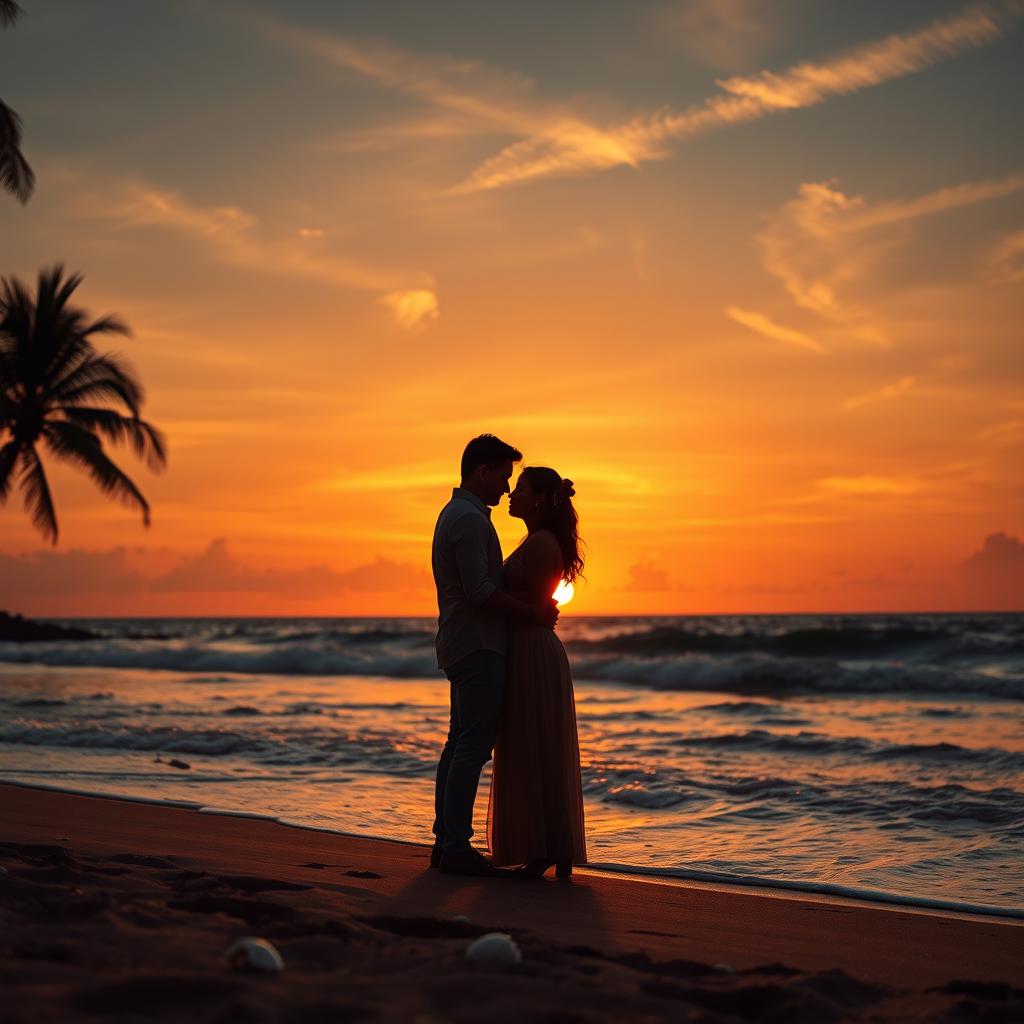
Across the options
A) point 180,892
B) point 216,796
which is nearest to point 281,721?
point 216,796

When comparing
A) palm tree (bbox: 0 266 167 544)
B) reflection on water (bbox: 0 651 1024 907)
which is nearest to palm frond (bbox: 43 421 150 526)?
palm tree (bbox: 0 266 167 544)

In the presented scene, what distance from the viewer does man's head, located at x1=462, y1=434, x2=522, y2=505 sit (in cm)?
539

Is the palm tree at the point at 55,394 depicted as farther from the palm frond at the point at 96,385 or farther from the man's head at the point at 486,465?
the man's head at the point at 486,465

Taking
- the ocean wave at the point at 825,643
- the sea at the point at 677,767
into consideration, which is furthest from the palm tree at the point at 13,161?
the ocean wave at the point at 825,643

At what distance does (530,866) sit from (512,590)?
1.31 meters

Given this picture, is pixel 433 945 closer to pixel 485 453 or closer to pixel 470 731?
pixel 470 731

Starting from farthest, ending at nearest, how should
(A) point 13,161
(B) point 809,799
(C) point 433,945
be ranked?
1. (A) point 13,161
2. (B) point 809,799
3. (C) point 433,945

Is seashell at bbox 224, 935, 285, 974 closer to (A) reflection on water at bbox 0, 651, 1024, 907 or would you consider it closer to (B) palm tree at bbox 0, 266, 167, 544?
(A) reflection on water at bbox 0, 651, 1024, 907

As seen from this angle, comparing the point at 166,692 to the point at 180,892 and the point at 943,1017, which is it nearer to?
the point at 180,892

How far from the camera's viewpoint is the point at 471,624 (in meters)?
5.32

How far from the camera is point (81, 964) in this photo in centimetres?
282

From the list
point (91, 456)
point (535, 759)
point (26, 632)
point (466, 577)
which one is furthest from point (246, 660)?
point (466, 577)

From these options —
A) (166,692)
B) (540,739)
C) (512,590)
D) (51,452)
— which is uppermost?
(51,452)

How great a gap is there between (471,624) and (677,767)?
4.93m
